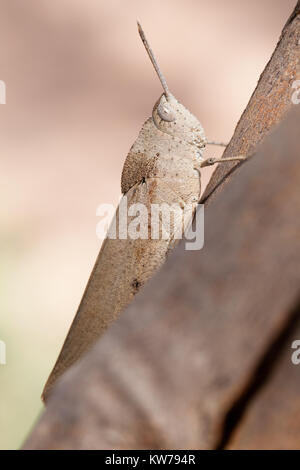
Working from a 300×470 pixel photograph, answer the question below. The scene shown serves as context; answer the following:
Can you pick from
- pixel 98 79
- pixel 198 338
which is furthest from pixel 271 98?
pixel 98 79

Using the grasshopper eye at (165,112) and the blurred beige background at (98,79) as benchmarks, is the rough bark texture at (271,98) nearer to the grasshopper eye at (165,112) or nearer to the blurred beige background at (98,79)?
the grasshopper eye at (165,112)

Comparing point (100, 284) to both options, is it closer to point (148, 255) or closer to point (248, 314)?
point (148, 255)

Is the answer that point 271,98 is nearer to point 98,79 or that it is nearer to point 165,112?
point 165,112

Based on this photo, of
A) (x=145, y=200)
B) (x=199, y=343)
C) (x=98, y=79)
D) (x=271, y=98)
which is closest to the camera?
(x=199, y=343)

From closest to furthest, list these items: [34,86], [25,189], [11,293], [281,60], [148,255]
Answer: [281,60]
[148,255]
[11,293]
[25,189]
[34,86]

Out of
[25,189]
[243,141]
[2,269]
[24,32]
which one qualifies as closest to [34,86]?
[24,32]

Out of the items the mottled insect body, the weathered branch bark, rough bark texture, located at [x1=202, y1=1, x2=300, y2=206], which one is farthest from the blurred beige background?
the weathered branch bark

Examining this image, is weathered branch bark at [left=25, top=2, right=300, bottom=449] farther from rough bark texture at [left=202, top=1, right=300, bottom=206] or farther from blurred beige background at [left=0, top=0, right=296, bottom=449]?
blurred beige background at [left=0, top=0, right=296, bottom=449]
